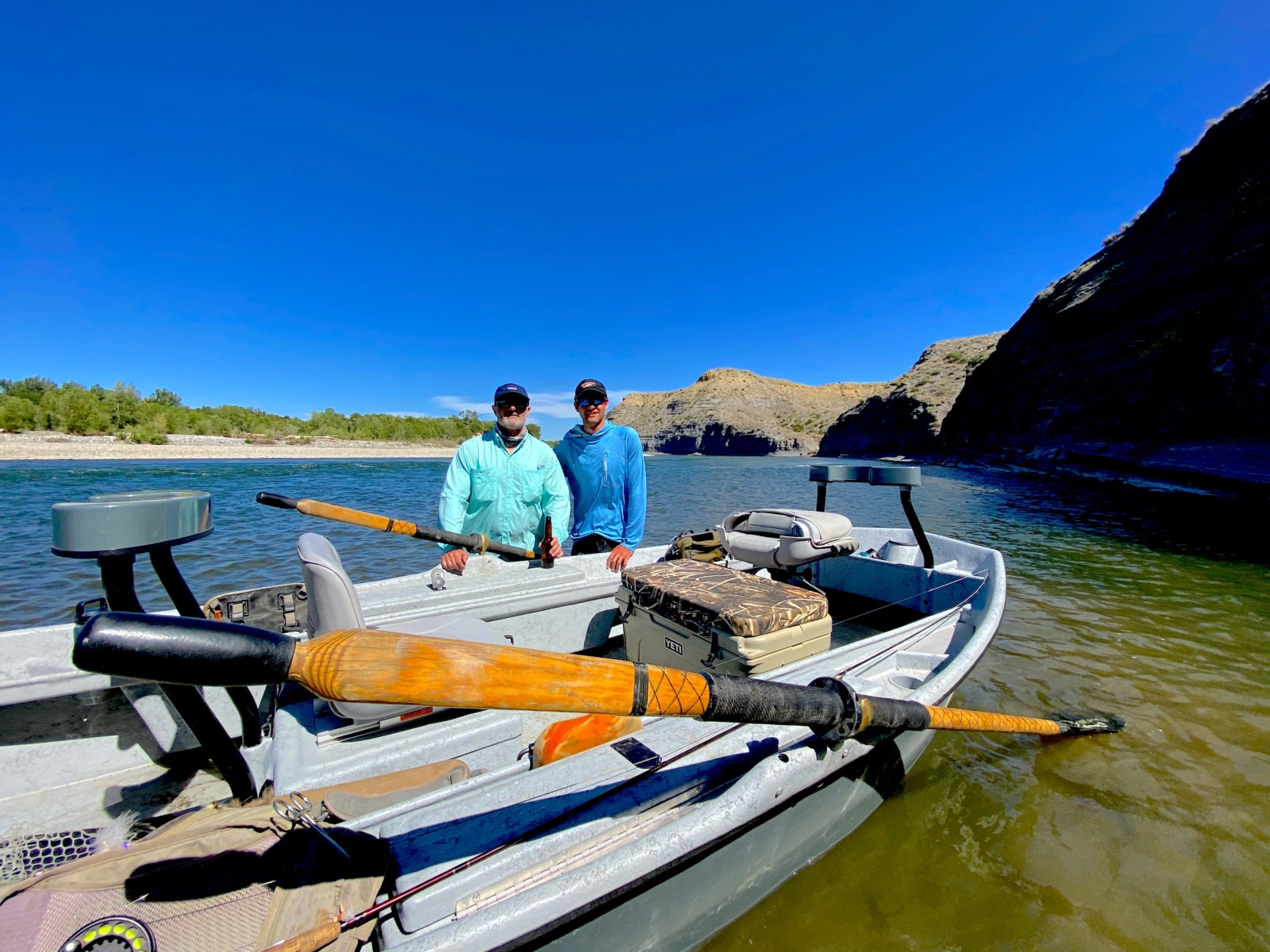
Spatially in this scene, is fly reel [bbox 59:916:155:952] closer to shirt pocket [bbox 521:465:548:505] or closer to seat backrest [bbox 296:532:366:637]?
seat backrest [bbox 296:532:366:637]

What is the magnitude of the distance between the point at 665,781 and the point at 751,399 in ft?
523

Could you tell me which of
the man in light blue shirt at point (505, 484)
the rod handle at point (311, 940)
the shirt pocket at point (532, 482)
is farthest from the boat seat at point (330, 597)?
the shirt pocket at point (532, 482)

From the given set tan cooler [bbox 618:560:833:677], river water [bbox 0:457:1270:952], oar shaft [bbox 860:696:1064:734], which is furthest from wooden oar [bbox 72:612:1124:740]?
river water [bbox 0:457:1270:952]

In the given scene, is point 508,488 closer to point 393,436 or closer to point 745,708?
point 745,708

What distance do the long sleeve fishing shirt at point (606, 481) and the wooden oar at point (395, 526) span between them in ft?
2.73

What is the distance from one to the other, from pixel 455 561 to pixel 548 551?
0.81 meters

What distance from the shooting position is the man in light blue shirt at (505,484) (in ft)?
15.1

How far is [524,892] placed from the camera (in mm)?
1643

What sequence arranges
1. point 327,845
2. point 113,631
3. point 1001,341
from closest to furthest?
point 113,631 → point 327,845 → point 1001,341

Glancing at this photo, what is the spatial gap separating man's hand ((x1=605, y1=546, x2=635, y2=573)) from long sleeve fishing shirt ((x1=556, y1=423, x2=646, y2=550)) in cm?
32

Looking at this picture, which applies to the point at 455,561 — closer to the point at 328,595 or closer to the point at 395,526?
the point at 395,526

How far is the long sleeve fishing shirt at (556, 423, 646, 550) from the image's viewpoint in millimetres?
5055

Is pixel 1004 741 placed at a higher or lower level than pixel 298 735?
lower

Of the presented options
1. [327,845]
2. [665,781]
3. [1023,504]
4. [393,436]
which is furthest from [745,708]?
[393,436]
